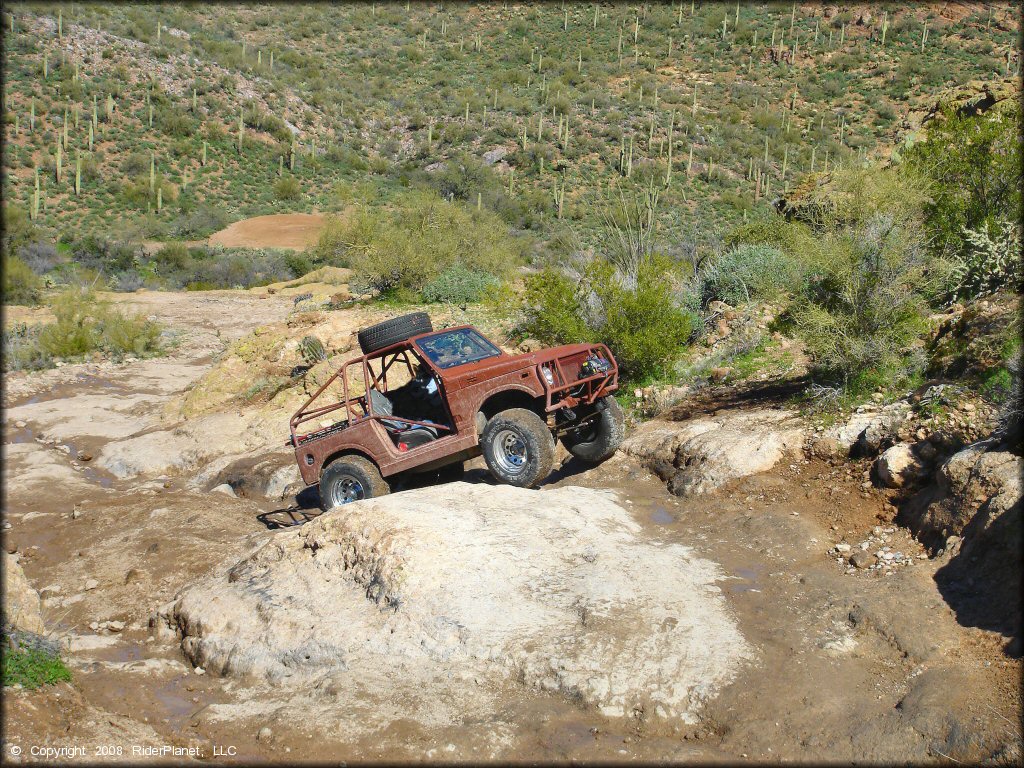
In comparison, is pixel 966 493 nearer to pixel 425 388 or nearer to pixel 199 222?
pixel 425 388

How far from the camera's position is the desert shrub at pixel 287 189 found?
5244cm

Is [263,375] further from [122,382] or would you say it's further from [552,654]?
[552,654]

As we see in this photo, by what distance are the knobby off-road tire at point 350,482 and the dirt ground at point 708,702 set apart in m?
0.93

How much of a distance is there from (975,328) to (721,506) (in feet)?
12.3

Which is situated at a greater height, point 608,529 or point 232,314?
point 608,529

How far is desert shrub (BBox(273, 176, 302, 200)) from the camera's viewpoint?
172 ft

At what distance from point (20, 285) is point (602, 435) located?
26138 millimetres

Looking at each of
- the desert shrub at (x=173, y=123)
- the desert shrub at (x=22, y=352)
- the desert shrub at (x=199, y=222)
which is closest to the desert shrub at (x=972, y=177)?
the desert shrub at (x=22, y=352)

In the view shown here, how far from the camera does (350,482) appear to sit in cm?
932

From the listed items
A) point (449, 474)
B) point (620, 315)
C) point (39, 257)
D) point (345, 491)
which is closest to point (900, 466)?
point (449, 474)

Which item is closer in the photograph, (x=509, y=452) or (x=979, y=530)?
(x=979, y=530)

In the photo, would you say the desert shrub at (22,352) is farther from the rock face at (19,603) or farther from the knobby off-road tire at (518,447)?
the knobby off-road tire at (518,447)

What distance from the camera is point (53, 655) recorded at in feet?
18.4

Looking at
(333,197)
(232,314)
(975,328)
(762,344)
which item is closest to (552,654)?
(975,328)
